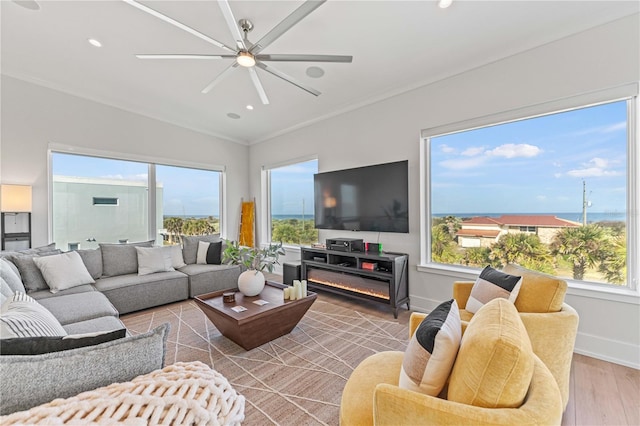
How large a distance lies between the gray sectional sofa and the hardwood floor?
2.47 m

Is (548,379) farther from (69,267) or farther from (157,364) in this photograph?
(69,267)

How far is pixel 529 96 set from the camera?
269 cm

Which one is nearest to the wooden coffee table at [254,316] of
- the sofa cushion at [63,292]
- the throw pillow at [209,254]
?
the sofa cushion at [63,292]

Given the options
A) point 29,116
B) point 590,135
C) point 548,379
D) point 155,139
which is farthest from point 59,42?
point 590,135

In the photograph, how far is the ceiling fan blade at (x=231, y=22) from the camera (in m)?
1.76

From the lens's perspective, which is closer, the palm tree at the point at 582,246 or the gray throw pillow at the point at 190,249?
the palm tree at the point at 582,246

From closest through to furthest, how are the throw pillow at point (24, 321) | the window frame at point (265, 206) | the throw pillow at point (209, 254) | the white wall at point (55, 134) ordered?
the throw pillow at point (24, 321) → the white wall at point (55, 134) → the throw pillow at point (209, 254) → the window frame at point (265, 206)

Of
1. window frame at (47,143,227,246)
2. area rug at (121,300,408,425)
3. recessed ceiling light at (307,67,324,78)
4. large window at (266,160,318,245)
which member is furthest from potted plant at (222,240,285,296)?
window frame at (47,143,227,246)

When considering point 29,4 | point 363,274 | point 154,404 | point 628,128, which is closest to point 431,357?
point 154,404

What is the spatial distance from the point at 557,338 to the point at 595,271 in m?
1.51

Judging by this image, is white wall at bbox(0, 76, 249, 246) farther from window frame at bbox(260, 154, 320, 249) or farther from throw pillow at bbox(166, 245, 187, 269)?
throw pillow at bbox(166, 245, 187, 269)

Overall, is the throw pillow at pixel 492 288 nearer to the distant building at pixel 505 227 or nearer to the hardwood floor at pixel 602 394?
the hardwood floor at pixel 602 394

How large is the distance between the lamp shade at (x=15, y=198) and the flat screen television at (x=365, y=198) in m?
3.76

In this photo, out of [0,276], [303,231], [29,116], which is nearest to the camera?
[0,276]
